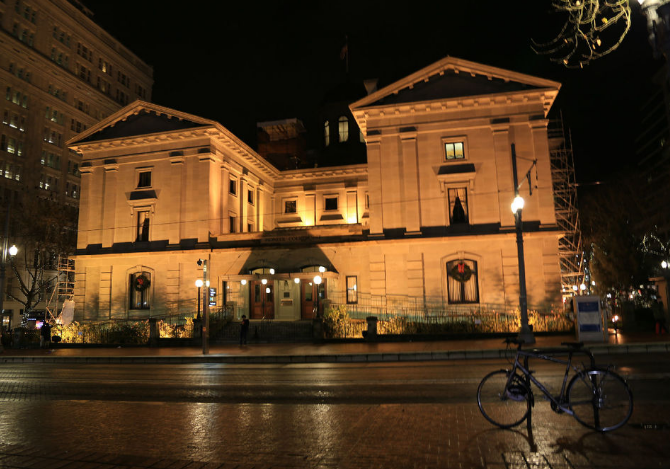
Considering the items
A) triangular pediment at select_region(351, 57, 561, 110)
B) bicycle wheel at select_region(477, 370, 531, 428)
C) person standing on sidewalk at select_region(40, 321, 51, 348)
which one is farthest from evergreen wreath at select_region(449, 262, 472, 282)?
person standing on sidewalk at select_region(40, 321, 51, 348)

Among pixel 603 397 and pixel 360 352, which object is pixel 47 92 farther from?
pixel 603 397

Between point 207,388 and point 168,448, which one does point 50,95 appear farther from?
point 168,448

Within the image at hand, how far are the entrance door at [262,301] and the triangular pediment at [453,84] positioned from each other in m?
13.8

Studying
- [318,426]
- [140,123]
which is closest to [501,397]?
[318,426]

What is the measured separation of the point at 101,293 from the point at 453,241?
25658 mm

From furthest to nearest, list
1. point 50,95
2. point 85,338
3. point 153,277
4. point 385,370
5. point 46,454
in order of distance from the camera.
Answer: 1. point 50,95
2. point 153,277
3. point 85,338
4. point 385,370
5. point 46,454

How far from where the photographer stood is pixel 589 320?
70.4ft

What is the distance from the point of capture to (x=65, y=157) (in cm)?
7194

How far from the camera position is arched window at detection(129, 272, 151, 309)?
1470 inches

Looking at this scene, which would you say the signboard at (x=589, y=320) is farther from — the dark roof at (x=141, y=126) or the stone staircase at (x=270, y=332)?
the dark roof at (x=141, y=126)

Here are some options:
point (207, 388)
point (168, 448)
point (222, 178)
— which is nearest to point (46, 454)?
point (168, 448)

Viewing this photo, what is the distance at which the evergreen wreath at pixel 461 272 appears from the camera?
31.8m

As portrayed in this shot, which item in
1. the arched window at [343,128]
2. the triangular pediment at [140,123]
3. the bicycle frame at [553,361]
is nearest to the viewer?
the bicycle frame at [553,361]

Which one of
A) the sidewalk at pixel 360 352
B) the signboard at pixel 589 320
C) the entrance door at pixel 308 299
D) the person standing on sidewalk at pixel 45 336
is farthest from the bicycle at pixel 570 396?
the person standing on sidewalk at pixel 45 336
